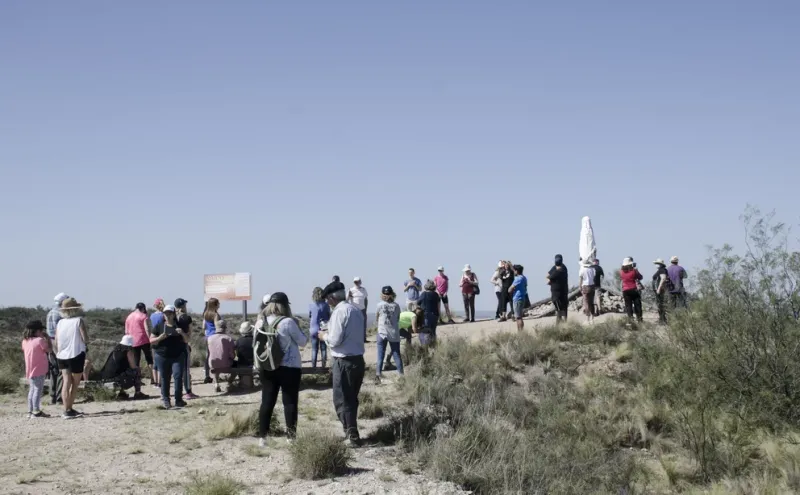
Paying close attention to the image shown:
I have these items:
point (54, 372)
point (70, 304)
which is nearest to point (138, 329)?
point (54, 372)

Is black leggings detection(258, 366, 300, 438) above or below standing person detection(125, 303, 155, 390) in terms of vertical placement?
below

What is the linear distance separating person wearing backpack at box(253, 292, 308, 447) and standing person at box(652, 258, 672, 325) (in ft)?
39.6

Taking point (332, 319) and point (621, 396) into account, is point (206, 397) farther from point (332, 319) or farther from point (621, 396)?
point (621, 396)

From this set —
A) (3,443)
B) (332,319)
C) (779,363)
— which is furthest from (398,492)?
(779,363)

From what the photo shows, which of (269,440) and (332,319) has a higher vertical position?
(332,319)

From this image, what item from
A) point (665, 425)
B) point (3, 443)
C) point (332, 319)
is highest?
point (332, 319)

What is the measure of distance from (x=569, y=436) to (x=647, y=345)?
4.42 metres

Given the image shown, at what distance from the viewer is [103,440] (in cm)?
998

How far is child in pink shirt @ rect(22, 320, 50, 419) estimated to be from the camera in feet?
37.6

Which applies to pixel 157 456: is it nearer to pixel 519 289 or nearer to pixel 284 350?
pixel 284 350

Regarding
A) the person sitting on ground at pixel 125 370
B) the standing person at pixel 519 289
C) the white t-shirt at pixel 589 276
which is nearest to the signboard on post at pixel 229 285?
the person sitting on ground at pixel 125 370

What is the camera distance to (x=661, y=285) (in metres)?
18.4

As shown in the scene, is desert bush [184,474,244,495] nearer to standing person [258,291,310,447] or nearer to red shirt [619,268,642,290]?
standing person [258,291,310,447]

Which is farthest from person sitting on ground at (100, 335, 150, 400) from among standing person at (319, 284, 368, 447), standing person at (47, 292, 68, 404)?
standing person at (319, 284, 368, 447)
